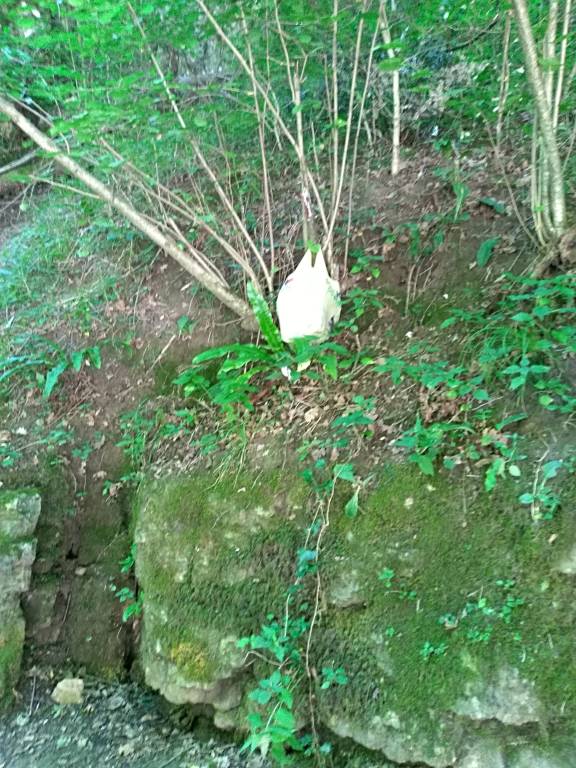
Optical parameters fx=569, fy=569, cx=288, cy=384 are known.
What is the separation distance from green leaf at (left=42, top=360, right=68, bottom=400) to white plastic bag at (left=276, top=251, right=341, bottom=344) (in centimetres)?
204

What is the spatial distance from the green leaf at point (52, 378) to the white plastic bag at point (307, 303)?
204 cm

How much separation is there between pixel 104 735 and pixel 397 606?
1991 mm

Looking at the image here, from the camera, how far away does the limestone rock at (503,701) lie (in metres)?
2.58

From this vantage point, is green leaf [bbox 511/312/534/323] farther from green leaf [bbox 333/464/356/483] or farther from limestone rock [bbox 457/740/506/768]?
limestone rock [bbox 457/740/506/768]

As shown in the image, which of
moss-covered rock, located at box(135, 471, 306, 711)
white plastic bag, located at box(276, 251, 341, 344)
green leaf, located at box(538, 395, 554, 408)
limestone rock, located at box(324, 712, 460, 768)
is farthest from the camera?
white plastic bag, located at box(276, 251, 341, 344)

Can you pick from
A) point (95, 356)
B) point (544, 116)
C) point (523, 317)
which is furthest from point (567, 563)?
point (95, 356)

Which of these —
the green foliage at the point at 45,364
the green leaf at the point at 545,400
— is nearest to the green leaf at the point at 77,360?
the green foliage at the point at 45,364

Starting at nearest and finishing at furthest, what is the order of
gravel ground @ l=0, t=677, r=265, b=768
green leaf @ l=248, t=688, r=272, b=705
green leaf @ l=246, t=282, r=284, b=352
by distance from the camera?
green leaf @ l=248, t=688, r=272, b=705
gravel ground @ l=0, t=677, r=265, b=768
green leaf @ l=246, t=282, r=284, b=352

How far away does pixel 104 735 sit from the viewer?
3.44m

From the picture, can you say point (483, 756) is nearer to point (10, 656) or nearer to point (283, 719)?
point (283, 719)

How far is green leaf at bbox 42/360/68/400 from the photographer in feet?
15.4

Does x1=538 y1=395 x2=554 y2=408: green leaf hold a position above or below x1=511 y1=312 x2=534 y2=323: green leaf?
below

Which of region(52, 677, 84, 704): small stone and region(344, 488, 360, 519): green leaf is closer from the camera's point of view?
region(344, 488, 360, 519): green leaf

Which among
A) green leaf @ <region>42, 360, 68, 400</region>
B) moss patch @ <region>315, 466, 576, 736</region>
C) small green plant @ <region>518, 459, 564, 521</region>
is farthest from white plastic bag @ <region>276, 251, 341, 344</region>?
green leaf @ <region>42, 360, 68, 400</region>
